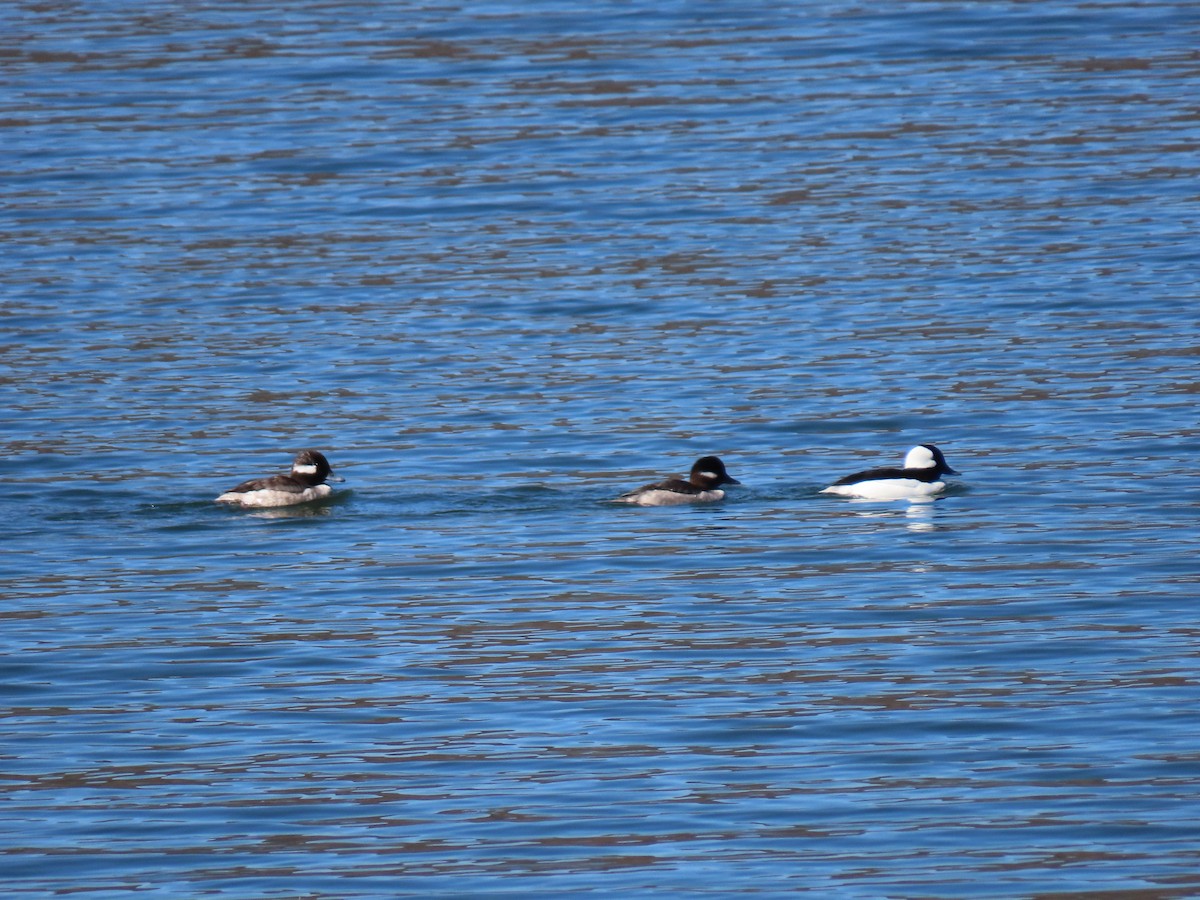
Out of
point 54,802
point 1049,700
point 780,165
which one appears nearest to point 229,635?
point 54,802

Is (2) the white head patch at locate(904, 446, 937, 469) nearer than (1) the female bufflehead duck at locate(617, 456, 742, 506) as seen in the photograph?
No

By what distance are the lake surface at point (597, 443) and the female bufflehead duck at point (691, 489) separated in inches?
9.1

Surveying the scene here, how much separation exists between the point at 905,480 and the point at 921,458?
→ 14.5 inches

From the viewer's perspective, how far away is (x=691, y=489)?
15.6 meters

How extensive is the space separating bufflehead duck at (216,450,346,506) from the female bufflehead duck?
235 centimetres

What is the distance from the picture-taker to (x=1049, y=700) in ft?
33.0

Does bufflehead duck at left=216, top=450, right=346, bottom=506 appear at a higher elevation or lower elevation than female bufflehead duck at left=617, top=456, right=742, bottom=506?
higher

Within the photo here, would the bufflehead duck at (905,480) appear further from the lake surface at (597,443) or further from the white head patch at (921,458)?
the lake surface at (597,443)

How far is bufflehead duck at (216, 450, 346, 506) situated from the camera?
15.5 meters

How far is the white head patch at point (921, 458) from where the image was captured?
16.0 metres

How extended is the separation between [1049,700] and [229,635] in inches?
186

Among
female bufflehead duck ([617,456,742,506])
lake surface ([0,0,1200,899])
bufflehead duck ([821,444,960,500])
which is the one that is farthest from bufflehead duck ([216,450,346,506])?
bufflehead duck ([821,444,960,500])

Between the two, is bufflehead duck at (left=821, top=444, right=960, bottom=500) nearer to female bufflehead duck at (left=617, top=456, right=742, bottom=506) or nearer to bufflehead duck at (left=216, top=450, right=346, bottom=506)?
female bufflehead duck at (left=617, top=456, right=742, bottom=506)

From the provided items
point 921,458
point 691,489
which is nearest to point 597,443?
point 691,489
